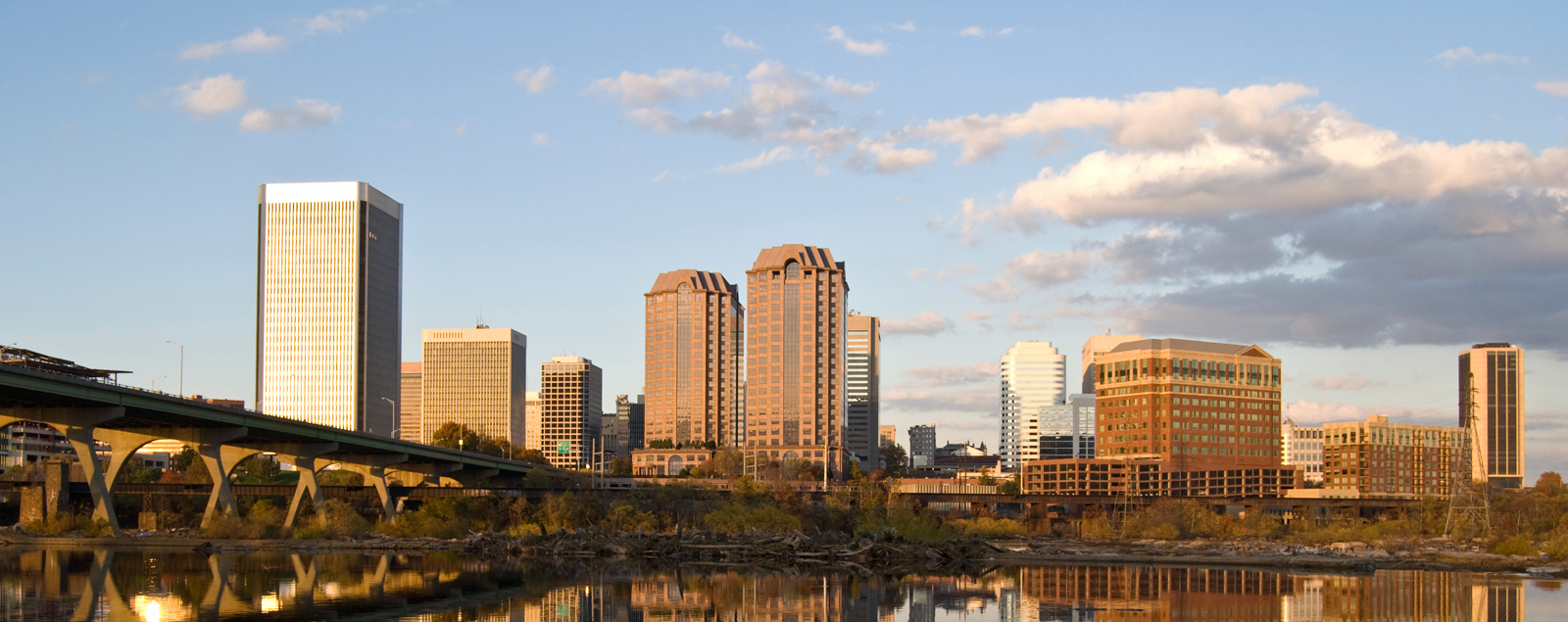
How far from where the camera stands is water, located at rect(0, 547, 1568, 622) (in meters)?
47.7

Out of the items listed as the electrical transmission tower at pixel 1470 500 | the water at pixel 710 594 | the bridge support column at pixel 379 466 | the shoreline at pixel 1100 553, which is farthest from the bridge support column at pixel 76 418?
the electrical transmission tower at pixel 1470 500

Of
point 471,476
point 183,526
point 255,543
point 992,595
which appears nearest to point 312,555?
point 255,543

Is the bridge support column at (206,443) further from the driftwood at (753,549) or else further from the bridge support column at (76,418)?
the driftwood at (753,549)

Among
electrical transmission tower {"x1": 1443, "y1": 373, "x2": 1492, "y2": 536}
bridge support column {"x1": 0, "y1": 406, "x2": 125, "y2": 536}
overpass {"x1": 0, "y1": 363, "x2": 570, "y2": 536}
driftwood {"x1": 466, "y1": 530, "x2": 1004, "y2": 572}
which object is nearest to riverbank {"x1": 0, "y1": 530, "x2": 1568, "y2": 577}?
driftwood {"x1": 466, "y1": 530, "x2": 1004, "y2": 572}

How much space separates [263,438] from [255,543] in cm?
2558

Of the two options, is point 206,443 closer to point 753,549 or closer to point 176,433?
point 176,433

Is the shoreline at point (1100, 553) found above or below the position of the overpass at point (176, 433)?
below

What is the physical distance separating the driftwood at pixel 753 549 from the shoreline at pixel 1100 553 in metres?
0.72

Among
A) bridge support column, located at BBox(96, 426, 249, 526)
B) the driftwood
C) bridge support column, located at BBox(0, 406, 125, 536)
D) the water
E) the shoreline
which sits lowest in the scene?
the shoreline

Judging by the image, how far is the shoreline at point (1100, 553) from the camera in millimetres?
→ 81125

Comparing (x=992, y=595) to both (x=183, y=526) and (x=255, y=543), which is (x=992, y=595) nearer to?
(x=255, y=543)

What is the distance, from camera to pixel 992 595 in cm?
5694

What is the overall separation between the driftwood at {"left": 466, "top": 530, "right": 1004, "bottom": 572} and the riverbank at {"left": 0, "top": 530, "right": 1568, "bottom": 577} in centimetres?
6

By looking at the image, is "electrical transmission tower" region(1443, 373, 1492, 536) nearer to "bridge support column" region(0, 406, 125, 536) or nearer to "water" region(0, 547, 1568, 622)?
"water" region(0, 547, 1568, 622)
